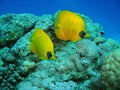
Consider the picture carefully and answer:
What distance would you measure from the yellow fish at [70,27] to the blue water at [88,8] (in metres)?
4.06

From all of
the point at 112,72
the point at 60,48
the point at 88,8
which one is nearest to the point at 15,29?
the point at 60,48

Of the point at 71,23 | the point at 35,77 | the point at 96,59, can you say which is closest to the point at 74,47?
the point at 96,59

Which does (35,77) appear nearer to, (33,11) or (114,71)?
(114,71)

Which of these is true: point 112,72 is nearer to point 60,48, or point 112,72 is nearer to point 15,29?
point 60,48

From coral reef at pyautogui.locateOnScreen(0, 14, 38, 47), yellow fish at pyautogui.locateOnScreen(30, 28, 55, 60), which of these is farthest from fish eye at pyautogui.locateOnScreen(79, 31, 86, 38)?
coral reef at pyautogui.locateOnScreen(0, 14, 38, 47)

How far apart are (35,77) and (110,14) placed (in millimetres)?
3417

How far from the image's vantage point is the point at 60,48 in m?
5.02

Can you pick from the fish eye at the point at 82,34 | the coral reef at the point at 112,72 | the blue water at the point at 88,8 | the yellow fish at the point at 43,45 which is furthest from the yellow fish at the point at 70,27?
the blue water at the point at 88,8

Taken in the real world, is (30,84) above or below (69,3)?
below

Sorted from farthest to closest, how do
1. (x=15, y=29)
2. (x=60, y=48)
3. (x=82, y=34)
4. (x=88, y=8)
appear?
(x=88, y=8) < (x=15, y=29) < (x=60, y=48) < (x=82, y=34)

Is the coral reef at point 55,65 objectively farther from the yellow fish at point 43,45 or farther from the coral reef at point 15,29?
the yellow fish at point 43,45

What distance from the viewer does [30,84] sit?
13.3 feet

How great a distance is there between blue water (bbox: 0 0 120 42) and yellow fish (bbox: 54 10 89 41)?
4.06 meters

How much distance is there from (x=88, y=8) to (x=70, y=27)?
14.3ft
